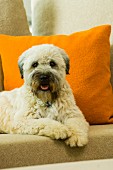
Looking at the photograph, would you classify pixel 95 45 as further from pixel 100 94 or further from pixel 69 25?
pixel 69 25

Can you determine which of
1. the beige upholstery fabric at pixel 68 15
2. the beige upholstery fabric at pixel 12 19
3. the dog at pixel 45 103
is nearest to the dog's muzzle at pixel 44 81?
the dog at pixel 45 103

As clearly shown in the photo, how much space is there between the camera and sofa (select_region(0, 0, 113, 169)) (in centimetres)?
145

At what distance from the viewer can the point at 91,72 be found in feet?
5.90

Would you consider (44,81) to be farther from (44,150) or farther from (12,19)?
(12,19)

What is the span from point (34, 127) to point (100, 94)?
424 millimetres

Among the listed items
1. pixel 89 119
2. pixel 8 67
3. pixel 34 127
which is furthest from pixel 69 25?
pixel 34 127

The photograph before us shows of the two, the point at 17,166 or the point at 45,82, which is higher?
the point at 45,82

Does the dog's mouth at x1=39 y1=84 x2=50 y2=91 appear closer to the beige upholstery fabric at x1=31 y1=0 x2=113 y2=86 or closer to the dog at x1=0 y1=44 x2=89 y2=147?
the dog at x1=0 y1=44 x2=89 y2=147

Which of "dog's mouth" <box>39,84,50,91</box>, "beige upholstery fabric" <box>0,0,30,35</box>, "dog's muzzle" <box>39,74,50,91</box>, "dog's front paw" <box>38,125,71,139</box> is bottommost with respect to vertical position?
"dog's front paw" <box>38,125,71,139</box>

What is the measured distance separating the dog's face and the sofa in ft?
0.71

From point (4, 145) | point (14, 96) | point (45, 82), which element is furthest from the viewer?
point (14, 96)

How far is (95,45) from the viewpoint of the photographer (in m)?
1.82

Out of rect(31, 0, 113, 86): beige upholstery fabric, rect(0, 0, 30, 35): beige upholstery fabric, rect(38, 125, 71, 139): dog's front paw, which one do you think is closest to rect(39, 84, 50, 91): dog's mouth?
rect(38, 125, 71, 139): dog's front paw

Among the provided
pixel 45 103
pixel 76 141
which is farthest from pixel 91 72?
pixel 76 141
